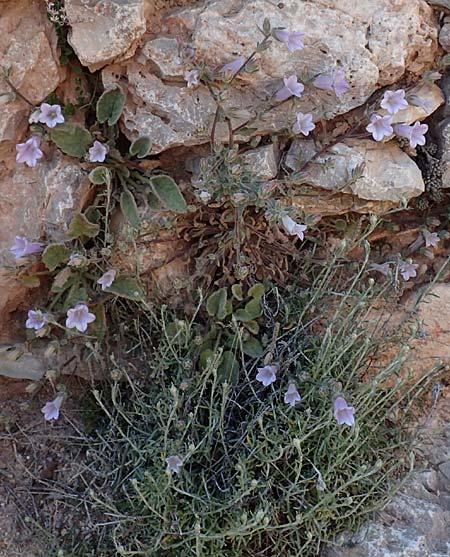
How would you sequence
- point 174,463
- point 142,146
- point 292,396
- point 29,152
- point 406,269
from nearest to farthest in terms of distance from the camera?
point 174,463 < point 292,396 < point 29,152 < point 142,146 < point 406,269

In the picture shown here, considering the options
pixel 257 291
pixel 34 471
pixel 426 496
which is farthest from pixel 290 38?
pixel 34 471

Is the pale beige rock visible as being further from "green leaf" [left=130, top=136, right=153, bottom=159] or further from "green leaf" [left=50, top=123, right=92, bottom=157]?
"green leaf" [left=50, top=123, right=92, bottom=157]

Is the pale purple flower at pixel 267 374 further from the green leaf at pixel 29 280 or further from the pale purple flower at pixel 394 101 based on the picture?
the pale purple flower at pixel 394 101

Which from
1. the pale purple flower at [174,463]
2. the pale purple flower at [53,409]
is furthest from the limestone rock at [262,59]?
the pale purple flower at [174,463]

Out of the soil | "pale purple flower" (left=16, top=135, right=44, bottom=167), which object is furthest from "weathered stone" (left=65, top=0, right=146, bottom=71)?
the soil

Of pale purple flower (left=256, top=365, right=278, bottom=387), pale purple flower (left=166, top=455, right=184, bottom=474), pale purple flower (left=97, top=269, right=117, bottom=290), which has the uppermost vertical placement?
pale purple flower (left=97, top=269, right=117, bottom=290)

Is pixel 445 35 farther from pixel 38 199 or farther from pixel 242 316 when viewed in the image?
pixel 38 199
